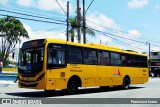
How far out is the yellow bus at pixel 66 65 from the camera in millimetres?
16625

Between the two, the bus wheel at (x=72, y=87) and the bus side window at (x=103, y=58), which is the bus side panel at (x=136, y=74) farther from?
the bus wheel at (x=72, y=87)

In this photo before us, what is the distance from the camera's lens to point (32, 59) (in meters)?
17.0

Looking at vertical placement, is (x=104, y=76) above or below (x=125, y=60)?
below

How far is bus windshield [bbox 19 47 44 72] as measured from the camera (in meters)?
16.6

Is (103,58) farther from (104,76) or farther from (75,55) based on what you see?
(75,55)

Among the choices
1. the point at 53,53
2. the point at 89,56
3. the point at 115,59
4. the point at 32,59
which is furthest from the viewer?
the point at 115,59

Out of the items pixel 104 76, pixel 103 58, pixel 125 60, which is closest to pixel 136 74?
pixel 125 60

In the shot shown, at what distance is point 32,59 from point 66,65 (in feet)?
6.12

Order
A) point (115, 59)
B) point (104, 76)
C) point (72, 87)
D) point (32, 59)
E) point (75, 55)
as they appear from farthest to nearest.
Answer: point (115, 59), point (104, 76), point (75, 55), point (72, 87), point (32, 59)

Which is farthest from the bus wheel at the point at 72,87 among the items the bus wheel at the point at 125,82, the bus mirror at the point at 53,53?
the bus wheel at the point at 125,82

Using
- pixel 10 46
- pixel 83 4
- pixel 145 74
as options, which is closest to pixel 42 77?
pixel 145 74

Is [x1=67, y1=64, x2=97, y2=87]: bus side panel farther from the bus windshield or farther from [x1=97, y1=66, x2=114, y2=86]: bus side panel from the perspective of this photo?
the bus windshield

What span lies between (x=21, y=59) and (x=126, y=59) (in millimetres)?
9180

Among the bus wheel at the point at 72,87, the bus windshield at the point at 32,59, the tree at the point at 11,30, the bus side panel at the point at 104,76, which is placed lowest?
the bus wheel at the point at 72,87
